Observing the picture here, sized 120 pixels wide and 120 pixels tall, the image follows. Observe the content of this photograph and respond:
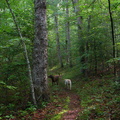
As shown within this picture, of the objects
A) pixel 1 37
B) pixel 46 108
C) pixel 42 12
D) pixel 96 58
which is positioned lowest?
pixel 46 108

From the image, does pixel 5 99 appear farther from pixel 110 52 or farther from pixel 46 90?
pixel 110 52

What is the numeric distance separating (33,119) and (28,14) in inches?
250

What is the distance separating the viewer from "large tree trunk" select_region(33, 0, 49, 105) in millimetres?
6211

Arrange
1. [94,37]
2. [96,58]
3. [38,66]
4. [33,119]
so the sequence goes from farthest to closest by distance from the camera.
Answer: [96,58], [94,37], [38,66], [33,119]

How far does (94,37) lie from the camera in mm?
10023

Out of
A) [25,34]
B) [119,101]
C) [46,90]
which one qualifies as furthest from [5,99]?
[119,101]

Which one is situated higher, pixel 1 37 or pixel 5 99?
pixel 1 37

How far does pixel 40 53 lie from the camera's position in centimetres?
622

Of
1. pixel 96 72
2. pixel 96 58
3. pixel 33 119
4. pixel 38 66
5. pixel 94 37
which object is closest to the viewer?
pixel 33 119

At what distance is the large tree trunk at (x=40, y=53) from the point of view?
6211mm

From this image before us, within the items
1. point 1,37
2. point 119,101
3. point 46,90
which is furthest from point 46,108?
point 1,37

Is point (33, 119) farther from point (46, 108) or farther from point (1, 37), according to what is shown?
point (1, 37)

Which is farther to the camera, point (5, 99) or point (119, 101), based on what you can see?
point (5, 99)

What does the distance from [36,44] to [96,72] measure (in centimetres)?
749
